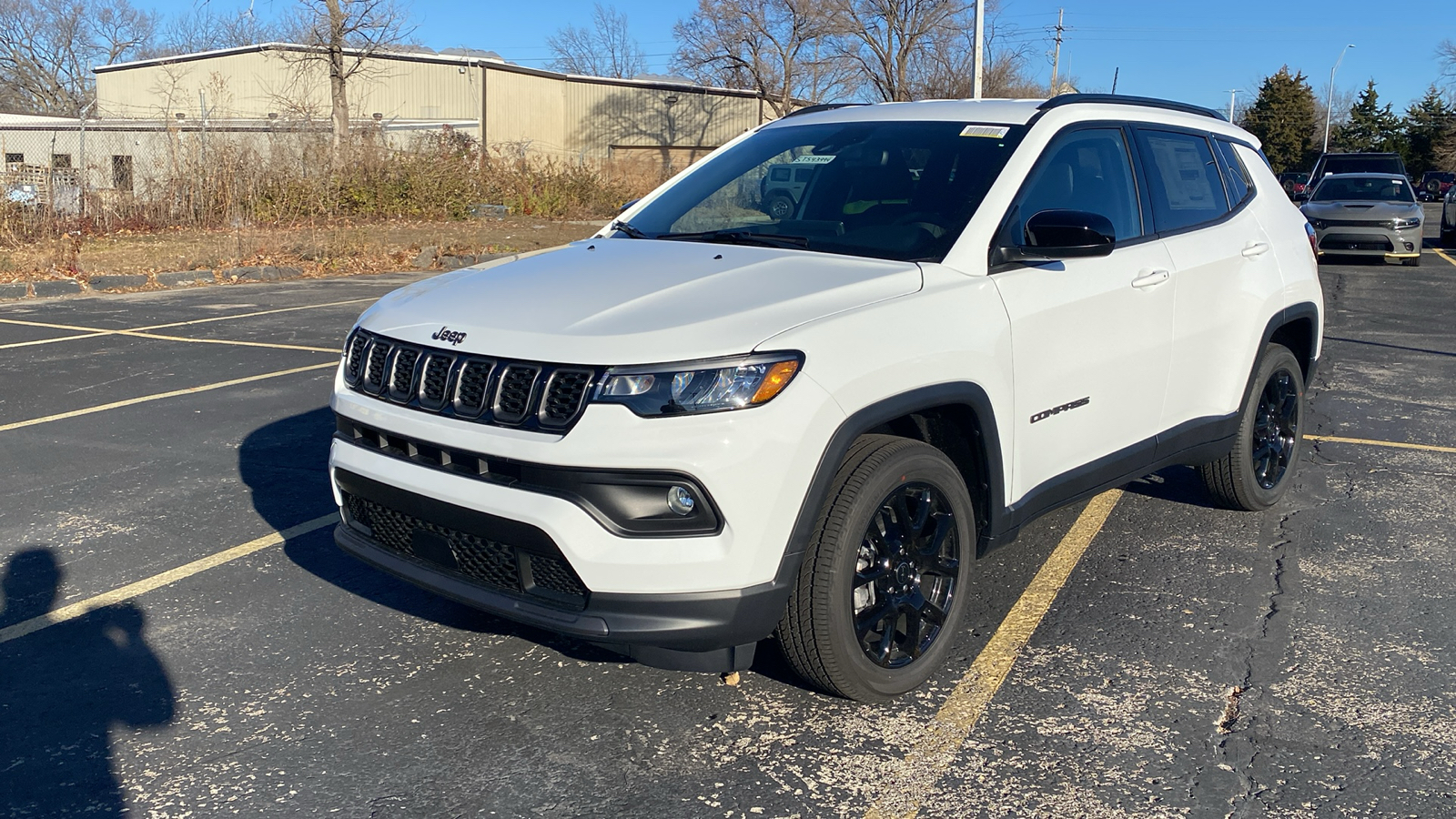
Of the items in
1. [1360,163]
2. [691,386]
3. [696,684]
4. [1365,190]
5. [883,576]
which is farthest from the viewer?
[1360,163]

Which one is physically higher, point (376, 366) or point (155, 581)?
point (376, 366)

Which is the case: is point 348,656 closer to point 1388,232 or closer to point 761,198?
point 761,198

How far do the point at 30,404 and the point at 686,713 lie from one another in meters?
6.12

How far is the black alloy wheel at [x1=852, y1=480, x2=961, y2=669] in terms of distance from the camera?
3.52 m

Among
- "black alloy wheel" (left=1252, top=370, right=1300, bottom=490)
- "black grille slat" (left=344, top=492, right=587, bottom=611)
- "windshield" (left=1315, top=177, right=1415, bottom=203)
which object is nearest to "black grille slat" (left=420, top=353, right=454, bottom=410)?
"black grille slat" (left=344, top=492, right=587, bottom=611)

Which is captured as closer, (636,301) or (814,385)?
(814,385)

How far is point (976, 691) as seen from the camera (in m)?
3.76

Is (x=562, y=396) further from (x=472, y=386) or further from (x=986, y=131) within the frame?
(x=986, y=131)

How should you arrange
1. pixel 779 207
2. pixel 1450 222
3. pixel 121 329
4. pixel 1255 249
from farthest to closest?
→ 1. pixel 1450 222
2. pixel 121 329
3. pixel 1255 249
4. pixel 779 207

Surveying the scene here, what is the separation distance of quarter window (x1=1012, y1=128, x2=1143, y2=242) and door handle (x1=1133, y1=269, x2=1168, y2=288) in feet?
0.54

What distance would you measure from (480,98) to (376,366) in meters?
42.0

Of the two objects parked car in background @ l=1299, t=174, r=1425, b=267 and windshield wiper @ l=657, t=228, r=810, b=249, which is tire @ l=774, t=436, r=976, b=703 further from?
parked car in background @ l=1299, t=174, r=1425, b=267

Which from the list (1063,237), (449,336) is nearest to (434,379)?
(449,336)

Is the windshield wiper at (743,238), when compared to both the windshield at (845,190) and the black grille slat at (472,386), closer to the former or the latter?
the windshield at (845,190)
